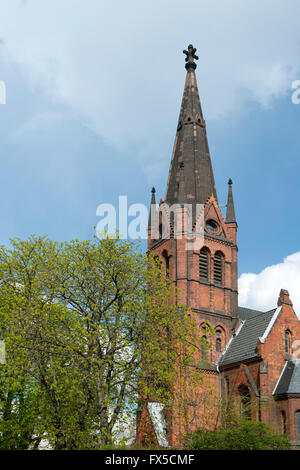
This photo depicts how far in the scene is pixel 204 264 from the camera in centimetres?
4562

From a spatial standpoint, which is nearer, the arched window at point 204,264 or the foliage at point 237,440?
the foliage at point 237,440

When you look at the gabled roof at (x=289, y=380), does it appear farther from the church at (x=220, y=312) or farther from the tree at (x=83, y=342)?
the tree at (x=83, y=342)

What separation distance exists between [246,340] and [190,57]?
28766 millimetres

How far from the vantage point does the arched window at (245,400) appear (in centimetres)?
3594

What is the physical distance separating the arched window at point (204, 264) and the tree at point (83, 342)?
1552 centimetres

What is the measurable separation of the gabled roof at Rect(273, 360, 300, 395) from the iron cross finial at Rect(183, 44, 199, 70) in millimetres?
30677

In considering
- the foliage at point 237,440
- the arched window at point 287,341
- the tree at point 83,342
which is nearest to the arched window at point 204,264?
the arched window at point 287,341

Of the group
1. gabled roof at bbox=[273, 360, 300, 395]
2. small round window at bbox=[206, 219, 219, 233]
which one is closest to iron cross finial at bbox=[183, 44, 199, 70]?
small round window at bbox=[206, 219, 219, 233]

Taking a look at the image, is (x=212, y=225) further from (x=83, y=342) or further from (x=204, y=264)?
(x=83, y=342)

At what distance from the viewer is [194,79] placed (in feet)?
179

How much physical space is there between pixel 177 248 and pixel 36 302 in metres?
19.4

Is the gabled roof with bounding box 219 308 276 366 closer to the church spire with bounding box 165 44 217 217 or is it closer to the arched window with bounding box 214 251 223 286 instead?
the arched window with bounding box 214 251 223 286

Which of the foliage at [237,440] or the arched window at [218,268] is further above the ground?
the arched window at [218,268]
